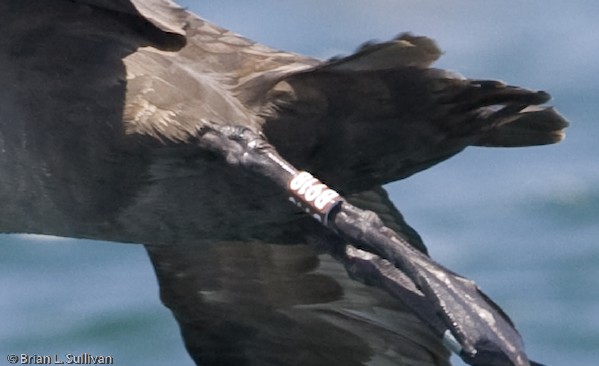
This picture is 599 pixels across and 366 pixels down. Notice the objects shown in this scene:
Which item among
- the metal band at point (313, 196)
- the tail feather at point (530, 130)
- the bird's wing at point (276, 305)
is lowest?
the bird's wing at point (276, 305)

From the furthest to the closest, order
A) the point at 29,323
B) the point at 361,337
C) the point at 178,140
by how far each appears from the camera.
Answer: the point at 29,323, the point at 361,337, the point at 178,140

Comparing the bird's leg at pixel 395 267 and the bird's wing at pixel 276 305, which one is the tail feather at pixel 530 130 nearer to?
the bird's leg at pixel 395 267

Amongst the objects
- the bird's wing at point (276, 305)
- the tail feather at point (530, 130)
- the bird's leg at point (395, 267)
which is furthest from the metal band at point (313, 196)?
the bird's wing at point (276, 305)

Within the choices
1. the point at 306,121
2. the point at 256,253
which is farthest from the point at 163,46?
the point at 256,253

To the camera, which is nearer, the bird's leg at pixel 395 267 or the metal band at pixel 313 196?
the bird's leg at pixel 395 267

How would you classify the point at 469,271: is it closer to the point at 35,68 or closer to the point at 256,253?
the point at 256,253

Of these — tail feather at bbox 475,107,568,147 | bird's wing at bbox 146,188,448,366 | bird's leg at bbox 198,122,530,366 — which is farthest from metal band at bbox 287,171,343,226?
bird's wing at bbox 146,188,448,366
